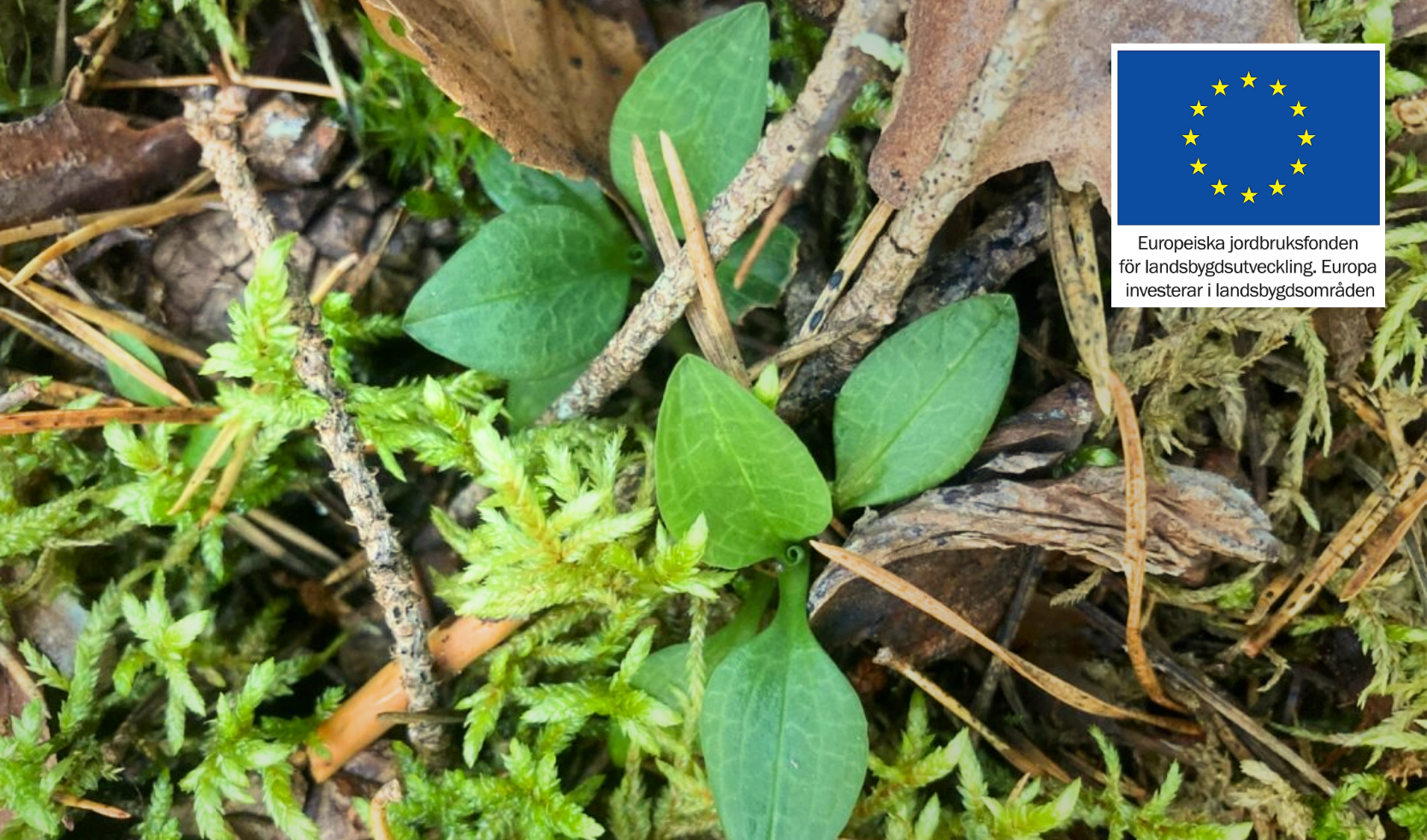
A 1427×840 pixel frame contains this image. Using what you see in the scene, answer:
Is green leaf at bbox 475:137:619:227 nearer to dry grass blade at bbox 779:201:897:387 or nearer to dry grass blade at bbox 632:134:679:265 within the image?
dry grass blade at bbox 632:134:679:265

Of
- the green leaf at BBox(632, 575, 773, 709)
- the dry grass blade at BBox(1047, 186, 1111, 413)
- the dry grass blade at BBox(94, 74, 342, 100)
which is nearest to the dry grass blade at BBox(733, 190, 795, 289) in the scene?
the dry grass blade at BBox(1047, 186, 1111, 413)

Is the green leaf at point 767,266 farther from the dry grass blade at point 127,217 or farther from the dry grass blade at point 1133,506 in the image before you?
the dry grass blade at point 127,217

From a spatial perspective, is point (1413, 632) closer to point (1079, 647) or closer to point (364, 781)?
point (1079, 647)

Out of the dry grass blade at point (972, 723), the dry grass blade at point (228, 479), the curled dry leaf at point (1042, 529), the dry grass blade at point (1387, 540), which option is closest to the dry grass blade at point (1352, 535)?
the dry grass blade at point (1387, 540)

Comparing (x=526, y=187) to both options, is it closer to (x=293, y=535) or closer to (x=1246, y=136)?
(x=293, y=535)

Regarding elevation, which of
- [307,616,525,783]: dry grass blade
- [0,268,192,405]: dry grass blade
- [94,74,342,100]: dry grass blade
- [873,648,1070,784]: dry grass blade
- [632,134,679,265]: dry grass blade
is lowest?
[873,648,1070,784]: dry grass blade

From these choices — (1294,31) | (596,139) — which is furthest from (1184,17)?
(596,139)

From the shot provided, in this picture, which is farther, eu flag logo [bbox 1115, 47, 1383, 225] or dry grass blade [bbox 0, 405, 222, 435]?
dry grass blade [bbox 0, 405, 222, 435]

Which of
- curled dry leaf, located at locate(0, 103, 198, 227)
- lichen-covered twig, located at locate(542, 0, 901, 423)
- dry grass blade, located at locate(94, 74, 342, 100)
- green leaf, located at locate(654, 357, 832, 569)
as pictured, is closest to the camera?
lichen-covered twig, located at locate(542, 0, 901, 423)
